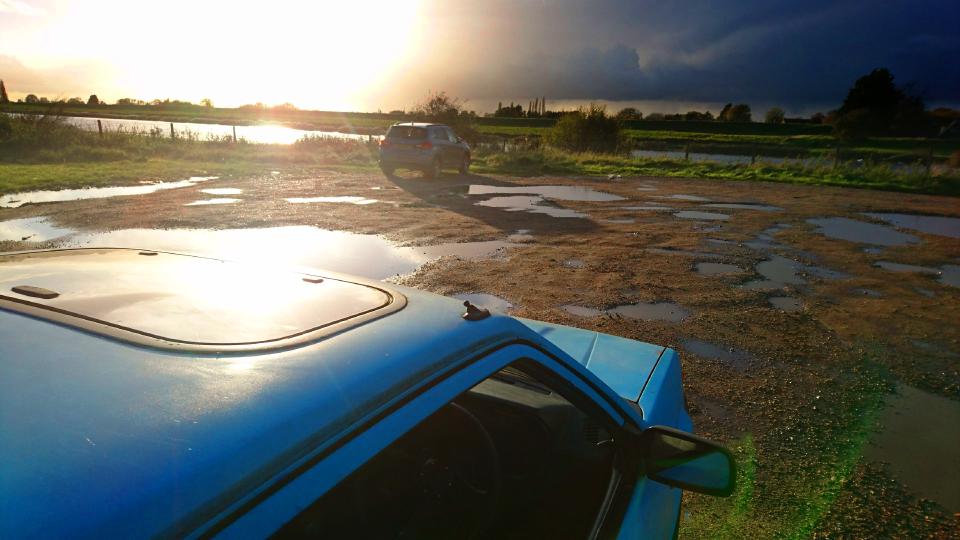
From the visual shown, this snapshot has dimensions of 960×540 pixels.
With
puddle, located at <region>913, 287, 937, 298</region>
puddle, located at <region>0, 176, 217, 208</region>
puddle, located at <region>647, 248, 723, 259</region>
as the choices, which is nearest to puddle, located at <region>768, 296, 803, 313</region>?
puddle, located at <region>913, 287, 937, 298</region>

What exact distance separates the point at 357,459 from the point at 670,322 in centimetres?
522

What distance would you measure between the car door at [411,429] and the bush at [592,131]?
33.6 metres

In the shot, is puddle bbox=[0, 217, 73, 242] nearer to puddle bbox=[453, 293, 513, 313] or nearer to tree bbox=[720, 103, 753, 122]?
puddle bbox=[453, 293, 513, 313]

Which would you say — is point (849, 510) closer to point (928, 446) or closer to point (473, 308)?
point (928, 446)

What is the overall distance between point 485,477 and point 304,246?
735 cm

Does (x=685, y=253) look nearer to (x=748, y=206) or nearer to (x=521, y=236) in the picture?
(x=521, y=236)

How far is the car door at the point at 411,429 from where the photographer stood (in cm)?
86

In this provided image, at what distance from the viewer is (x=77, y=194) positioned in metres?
13.3

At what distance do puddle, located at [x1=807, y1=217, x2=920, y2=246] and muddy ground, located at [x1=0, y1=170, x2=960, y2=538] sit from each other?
0.26 metres

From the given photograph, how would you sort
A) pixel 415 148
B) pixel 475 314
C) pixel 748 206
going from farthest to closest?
pixel 415 148, pixel 748 206, pixel 475 314

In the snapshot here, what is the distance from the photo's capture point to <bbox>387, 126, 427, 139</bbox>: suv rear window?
17969 millimetres

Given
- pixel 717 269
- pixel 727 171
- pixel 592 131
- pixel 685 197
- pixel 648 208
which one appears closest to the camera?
pixel 717 269

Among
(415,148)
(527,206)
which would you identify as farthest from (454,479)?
(415,148)

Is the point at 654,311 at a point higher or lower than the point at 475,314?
lower
